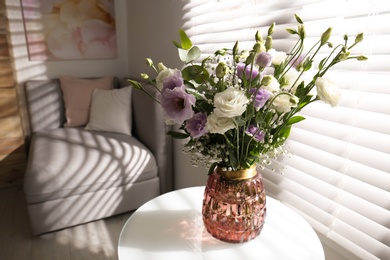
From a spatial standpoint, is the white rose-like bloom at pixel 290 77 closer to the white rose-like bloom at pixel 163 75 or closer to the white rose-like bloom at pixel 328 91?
the white rose-like bloom at pixel 328 91

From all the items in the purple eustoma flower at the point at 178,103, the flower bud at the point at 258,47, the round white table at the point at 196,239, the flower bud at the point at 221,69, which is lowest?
the round white table at the point at 196,239

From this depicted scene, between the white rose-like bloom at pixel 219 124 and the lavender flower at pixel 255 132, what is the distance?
99 mm

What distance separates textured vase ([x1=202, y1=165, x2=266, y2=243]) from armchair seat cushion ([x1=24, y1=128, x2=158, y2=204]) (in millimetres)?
1109

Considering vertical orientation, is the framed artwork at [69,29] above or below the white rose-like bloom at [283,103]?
above

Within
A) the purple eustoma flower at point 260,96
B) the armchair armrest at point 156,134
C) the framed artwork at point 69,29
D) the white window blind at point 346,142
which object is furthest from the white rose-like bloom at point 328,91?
the framed artwork at point 69,29

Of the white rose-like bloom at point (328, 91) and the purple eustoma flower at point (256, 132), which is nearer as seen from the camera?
the white rose-like bloom at point (328, 91)

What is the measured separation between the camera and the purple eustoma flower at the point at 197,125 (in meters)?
0.67

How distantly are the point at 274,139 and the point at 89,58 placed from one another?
2.41 metres

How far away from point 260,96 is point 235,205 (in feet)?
1.08

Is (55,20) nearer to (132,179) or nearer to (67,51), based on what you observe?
(67,51)

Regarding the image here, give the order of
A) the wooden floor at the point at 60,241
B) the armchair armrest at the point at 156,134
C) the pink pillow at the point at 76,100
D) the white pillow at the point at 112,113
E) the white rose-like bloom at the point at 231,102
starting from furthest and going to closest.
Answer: the pink pillow at the point at 76,100
the white pillow at the point at 112,113
the armchair armrest at the point at 156,134
the wooden floor at the point at 60,241
the white rose-like bloom at the point at 231,102

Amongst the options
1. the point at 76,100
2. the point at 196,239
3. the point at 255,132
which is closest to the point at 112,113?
the point at 76,100

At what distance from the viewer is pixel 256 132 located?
0.71m

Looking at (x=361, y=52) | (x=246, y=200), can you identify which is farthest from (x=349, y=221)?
(x=361, y=52)
